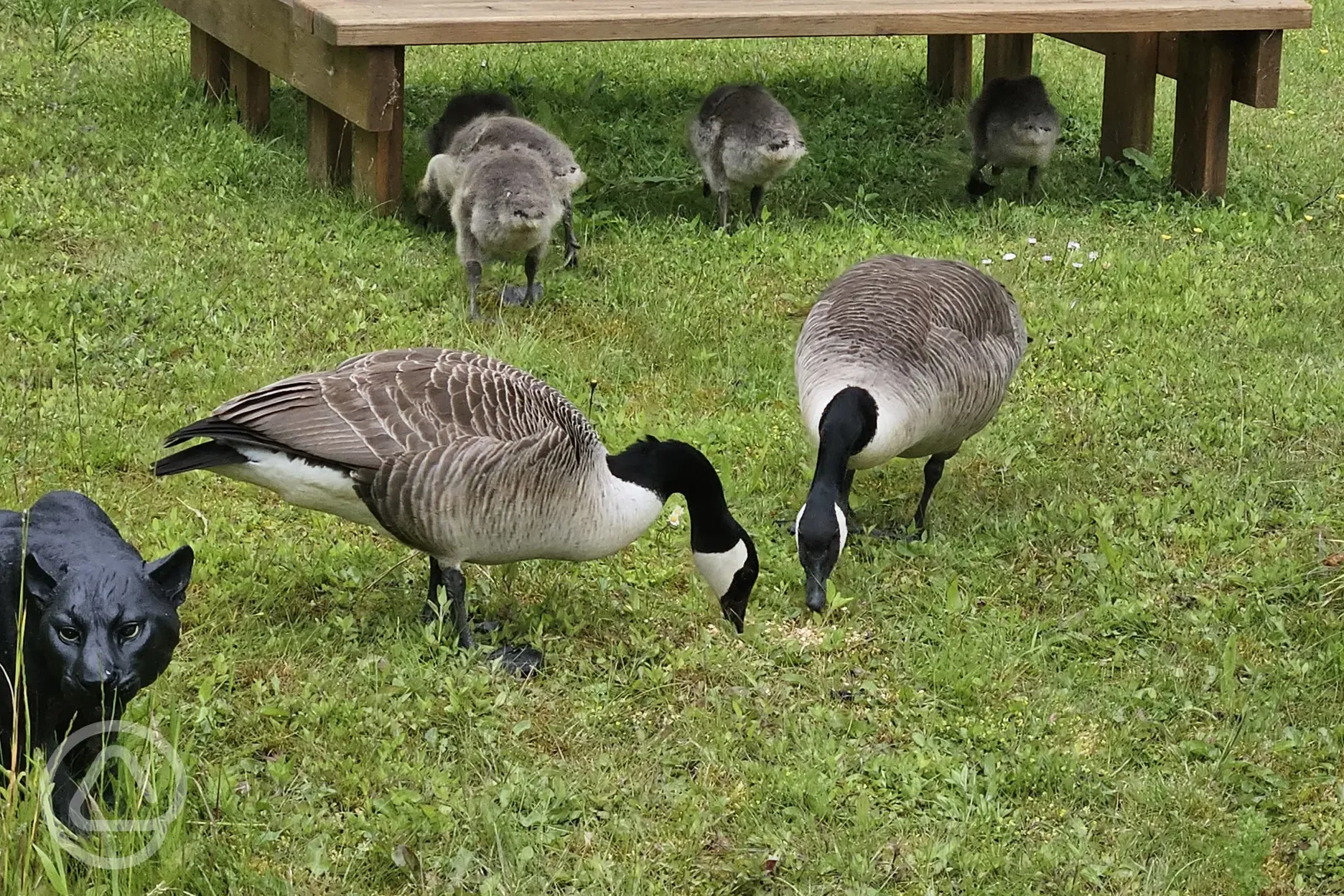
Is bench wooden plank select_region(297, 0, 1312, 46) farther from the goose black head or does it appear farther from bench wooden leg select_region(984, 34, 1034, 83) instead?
the goose black head

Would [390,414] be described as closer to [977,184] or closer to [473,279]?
[473,279]

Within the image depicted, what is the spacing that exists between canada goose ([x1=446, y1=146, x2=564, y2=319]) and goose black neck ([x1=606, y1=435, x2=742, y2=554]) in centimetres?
259

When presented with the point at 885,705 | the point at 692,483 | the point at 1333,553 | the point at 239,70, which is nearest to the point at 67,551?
the point at 692,483

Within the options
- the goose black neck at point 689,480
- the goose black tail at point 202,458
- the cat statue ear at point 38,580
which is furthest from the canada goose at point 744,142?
the cat statue ear at point 38,580

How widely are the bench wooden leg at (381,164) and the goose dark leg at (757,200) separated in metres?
1.99

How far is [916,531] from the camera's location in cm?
558

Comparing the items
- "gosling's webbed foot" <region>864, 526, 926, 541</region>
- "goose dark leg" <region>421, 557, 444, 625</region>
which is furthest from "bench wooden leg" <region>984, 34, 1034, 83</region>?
"goose dark leg" <region>421, 557, 444, 625</region>

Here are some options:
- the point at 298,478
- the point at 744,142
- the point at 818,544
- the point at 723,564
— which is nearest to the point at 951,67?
the point at 744,142

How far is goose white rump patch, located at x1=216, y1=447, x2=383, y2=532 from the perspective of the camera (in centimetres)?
422

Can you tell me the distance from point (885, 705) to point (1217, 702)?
3.14ft

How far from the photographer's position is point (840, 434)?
4.80 m

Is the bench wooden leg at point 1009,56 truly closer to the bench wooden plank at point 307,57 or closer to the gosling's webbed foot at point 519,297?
the gosling's webbed foot at point 519,297

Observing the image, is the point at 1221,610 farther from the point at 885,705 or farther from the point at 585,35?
the point at 585,35

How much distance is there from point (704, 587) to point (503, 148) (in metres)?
3.32
